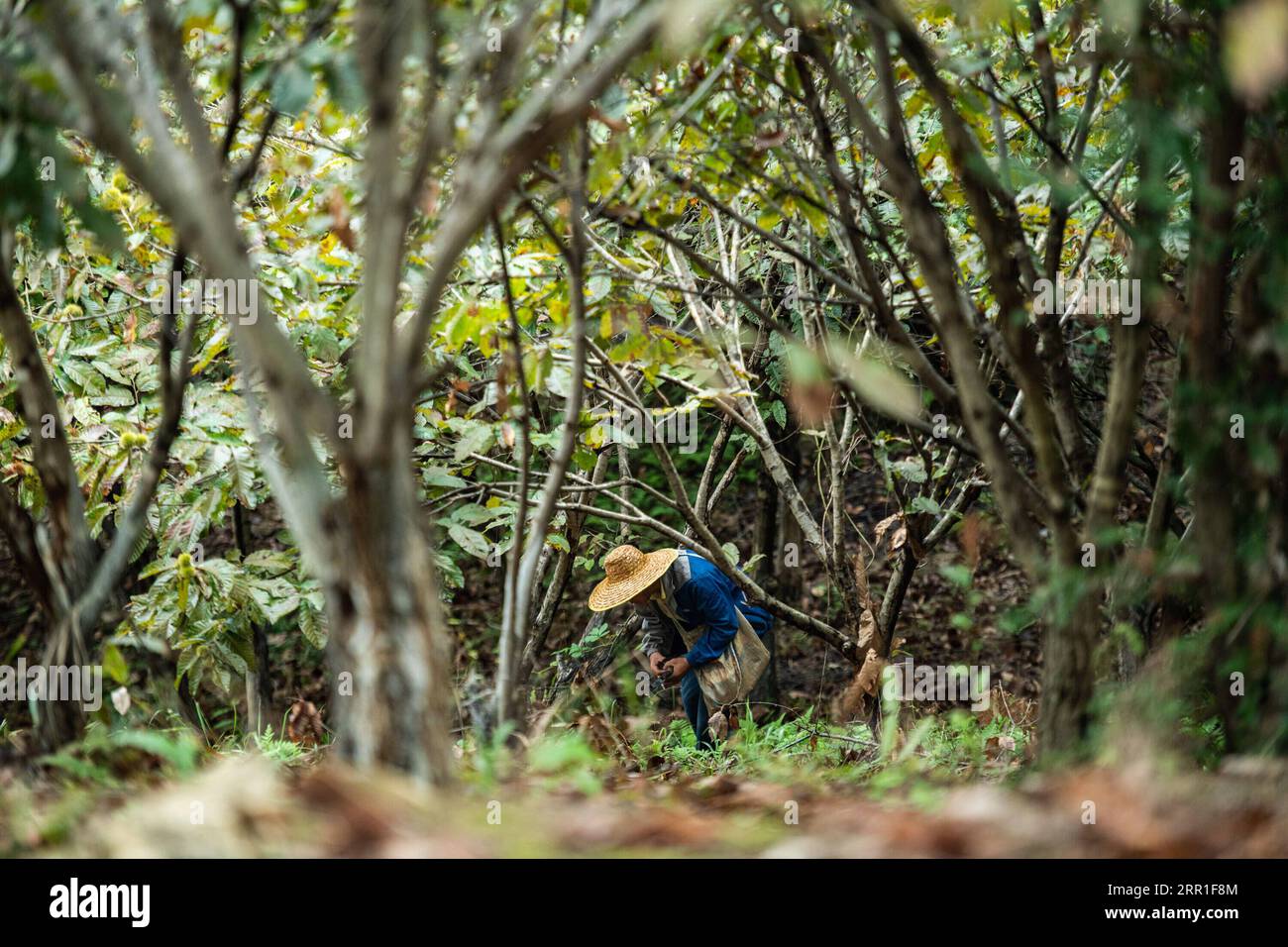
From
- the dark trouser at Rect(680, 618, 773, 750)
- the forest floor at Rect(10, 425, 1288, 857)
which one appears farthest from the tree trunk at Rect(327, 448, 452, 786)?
the dark trouser at Rect(680, 618, 773, 750)

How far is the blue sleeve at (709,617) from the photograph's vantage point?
6289mm

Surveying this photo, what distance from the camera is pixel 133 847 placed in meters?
1.87

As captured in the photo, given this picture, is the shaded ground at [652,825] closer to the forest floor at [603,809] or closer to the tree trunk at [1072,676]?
the forest floor at [603,809]

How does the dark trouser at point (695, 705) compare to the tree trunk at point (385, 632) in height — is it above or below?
below

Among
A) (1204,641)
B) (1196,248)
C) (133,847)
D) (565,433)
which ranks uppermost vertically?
(1196,248)

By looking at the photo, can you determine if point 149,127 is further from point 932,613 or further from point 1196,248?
point 932,613

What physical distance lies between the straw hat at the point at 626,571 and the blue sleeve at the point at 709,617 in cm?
24

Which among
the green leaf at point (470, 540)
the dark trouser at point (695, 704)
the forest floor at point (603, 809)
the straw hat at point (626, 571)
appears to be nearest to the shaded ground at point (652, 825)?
the forest floor at point (603, 809)

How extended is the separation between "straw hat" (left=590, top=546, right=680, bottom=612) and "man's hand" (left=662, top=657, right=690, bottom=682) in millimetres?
503

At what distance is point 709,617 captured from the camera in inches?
251

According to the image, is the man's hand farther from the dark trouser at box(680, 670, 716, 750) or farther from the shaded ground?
the shaded ground

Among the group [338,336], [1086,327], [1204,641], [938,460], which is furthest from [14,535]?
[1086,327]

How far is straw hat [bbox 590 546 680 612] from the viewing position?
610 cm
